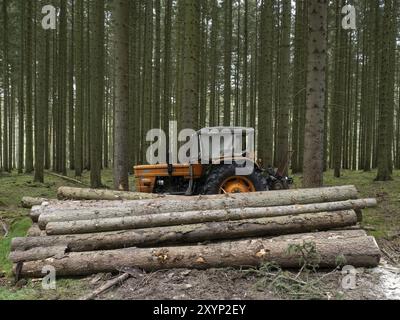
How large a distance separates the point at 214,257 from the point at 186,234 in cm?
67

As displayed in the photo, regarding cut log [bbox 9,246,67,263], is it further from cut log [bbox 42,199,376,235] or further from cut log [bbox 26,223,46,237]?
cut log [bbox 26,223,46,237]

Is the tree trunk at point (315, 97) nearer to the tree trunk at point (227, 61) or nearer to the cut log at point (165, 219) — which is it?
the cut log at point (165, 219)

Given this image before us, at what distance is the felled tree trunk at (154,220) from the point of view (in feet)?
18.2

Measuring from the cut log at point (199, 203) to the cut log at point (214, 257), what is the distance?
102cm

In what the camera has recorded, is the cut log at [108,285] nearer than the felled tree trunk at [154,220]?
Yes

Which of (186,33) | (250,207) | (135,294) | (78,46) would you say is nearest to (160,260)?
(135,294)

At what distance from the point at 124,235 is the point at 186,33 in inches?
255

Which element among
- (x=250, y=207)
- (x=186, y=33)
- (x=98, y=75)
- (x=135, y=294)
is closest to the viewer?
(x=135, y=294)

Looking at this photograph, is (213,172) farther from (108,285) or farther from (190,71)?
(108,285)

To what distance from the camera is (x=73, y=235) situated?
5.45 m

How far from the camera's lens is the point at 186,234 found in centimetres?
532

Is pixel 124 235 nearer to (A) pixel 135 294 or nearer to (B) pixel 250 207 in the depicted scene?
(A) pixel 135 294

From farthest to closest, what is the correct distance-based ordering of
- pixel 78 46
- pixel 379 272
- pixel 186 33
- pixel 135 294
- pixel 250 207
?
1. pixel 78 46
2. pixel 186 33
3. pixel 250 207
4. pixel 379 272
5. pixel 135 294

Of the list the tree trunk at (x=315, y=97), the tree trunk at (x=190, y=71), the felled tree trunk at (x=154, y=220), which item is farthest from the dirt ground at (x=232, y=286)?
the tree trunk at (x=190, y=71)
